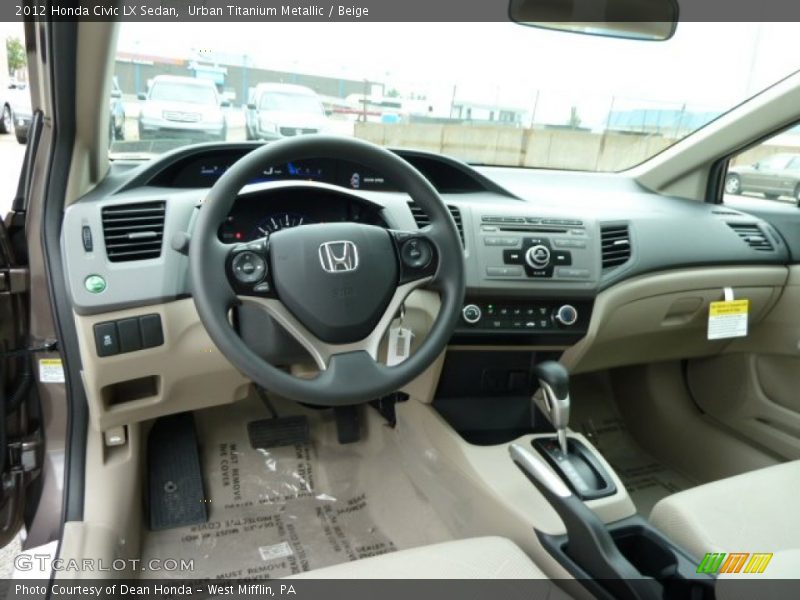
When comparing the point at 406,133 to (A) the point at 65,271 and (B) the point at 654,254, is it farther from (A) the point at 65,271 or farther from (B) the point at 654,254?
(A) the point at 65,271

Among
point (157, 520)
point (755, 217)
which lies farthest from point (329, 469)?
point (755, 217)

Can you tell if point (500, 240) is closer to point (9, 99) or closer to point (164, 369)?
point (164, 369)

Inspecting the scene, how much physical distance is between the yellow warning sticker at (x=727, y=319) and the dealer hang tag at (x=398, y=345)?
126cm

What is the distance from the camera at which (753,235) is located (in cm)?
220

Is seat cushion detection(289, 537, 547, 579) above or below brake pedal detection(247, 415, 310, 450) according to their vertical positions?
above

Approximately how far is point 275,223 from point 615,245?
1.04m

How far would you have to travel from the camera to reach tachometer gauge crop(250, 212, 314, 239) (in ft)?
4.70

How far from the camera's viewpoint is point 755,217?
2.29 meters

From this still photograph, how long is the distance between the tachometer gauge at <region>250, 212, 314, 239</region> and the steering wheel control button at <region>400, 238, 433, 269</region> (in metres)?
0.34

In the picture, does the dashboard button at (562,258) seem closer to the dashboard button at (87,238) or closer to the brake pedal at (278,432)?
the brake pedal at (278,432)

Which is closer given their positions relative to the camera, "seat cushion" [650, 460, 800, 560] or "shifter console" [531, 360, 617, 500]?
"seat cushion" [650, 460, 800, 560]

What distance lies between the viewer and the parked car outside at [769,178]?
235 cm
